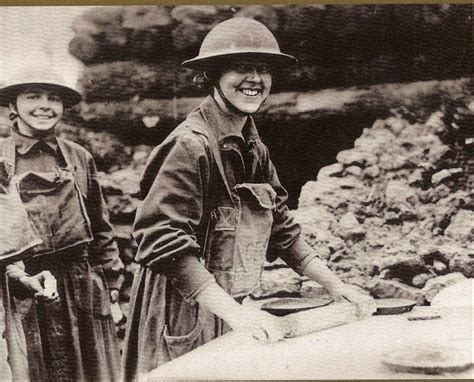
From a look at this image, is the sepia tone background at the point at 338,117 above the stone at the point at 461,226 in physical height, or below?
above

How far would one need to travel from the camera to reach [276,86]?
13.5 ft

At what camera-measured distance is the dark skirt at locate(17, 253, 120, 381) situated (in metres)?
3.90

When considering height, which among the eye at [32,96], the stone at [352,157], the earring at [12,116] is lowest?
the stone at [352,157]

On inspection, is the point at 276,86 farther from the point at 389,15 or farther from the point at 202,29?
the point at 389,15

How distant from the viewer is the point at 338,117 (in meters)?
4.12

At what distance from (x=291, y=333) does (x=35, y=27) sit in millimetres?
2208

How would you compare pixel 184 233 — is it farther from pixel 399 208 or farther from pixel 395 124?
pixel 395 124

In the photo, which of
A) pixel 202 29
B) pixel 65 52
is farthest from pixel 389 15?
pixel 65 52

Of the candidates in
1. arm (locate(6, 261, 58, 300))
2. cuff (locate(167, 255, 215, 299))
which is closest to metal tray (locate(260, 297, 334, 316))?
cuff (locate(167, 255, 215, 299))

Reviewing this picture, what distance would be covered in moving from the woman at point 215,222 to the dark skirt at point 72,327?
0.49 ft

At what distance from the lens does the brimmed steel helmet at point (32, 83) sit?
395 cm

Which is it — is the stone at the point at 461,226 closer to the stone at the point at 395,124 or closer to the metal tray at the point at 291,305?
the stone at the point at 395,124

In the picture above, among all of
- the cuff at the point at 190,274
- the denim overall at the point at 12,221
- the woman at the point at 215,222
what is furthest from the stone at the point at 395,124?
the denim overall at the point at 12,221

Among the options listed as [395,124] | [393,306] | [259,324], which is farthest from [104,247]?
[395,124]
